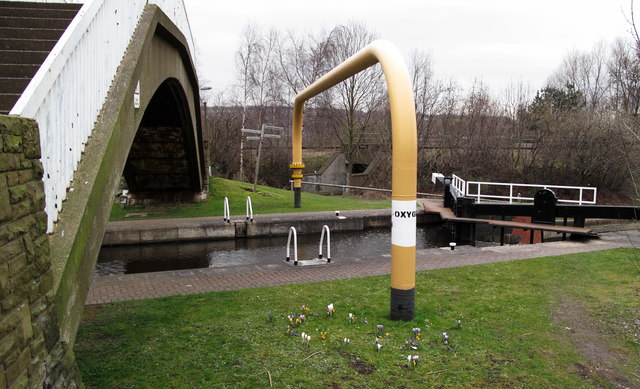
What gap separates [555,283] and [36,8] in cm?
910

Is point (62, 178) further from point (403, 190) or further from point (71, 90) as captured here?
point (403, 190)

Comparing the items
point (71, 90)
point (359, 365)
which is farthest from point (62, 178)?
point (359, 365)

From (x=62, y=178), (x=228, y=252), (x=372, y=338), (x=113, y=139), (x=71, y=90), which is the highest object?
(x=71, y=90)

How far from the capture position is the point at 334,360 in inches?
191

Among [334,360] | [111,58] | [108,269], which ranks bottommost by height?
[108,269]

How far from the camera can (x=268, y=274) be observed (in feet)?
29.1

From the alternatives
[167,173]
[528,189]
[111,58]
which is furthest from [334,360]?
[528,189]

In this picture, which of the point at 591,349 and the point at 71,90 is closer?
the point at 71,90

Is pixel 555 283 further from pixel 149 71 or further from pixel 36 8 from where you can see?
pixel 36 8

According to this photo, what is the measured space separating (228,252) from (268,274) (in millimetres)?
4927

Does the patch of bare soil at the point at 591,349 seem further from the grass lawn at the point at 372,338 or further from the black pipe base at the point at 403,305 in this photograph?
the black pipe base at the point at 403,305

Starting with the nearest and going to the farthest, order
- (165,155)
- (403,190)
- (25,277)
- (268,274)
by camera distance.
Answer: (25,277) < (403,190) < (268,274) < (165,155)

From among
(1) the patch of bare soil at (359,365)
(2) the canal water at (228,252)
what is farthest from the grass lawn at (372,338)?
(2) the canal water at (228,252)

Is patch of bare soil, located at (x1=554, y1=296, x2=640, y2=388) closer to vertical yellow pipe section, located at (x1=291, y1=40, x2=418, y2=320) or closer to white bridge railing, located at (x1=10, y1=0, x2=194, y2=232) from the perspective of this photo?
vertical yellow pipe section, located at (x1=291, y1=40, x2=418, y2=320)
